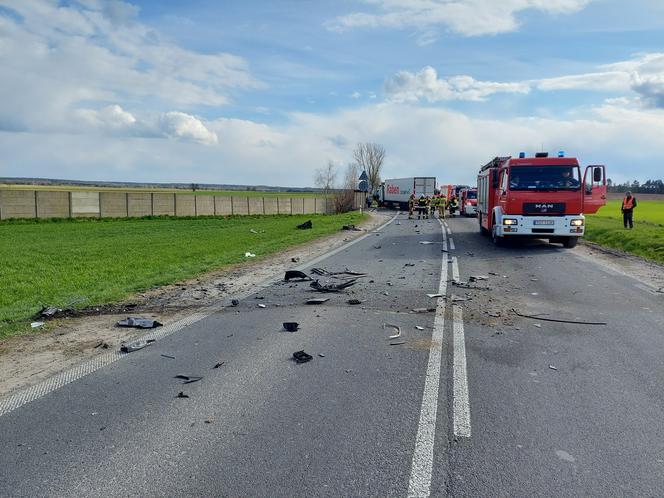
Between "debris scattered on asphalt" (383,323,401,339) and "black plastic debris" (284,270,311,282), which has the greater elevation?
"black plastic debris" (284,270,311,282)

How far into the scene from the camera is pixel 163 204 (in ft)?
149

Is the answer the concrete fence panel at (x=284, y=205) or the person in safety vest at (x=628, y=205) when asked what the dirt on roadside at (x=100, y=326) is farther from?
the concrete fence panel at (x=284, y=205)

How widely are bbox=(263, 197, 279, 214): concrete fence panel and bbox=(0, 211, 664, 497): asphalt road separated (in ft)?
146

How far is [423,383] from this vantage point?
4.98m

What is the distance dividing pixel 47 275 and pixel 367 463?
11342mm

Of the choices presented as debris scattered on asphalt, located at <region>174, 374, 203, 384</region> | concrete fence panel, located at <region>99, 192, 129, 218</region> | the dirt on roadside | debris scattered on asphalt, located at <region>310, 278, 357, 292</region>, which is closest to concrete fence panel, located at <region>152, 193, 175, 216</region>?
concrete fence panel, located at <region>99, 192, 129, 218</region>

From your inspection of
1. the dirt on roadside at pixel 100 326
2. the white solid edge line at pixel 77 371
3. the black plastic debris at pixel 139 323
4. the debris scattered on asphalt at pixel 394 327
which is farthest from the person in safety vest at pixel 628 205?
the black plastic debris at pixel 139 323

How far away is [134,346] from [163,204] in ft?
Result: 135

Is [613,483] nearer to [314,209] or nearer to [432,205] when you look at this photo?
[432,205]

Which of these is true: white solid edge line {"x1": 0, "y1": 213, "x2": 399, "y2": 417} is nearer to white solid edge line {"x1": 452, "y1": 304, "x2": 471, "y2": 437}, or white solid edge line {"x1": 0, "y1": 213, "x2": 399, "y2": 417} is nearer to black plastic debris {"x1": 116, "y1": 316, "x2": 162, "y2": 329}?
black plastic debris {"x1": 116, "y1": 316, "x2": 162, "y2": 329}

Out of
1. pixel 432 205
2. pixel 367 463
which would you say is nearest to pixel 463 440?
pixel 367 463

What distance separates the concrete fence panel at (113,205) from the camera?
41.7 meters

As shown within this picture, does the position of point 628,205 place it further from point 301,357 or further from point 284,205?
point 284,205

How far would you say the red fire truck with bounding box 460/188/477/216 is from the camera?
133 feet
